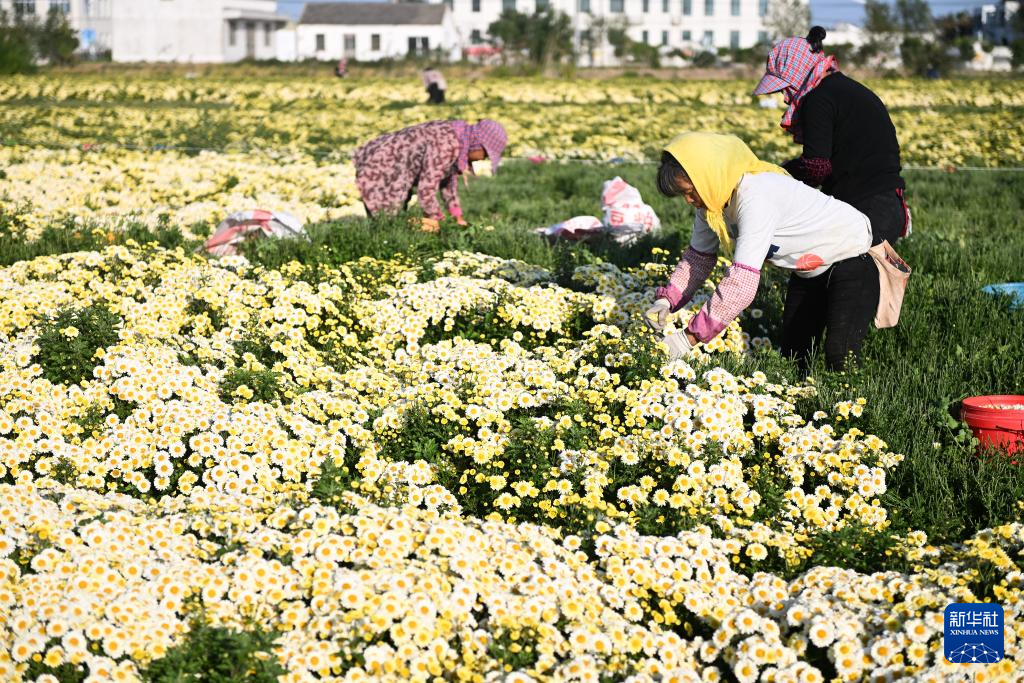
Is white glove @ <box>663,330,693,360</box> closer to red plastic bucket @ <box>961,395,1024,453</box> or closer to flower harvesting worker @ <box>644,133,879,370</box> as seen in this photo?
flower harvesting worker @ <box>644,133,879,370</box>

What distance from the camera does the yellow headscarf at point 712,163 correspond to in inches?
182

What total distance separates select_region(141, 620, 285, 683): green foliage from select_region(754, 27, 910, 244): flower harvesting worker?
4009 millimetres

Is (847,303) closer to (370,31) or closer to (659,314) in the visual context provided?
(659,314)

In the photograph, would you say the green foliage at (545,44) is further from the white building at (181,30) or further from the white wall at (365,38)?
the white building at (181,30)

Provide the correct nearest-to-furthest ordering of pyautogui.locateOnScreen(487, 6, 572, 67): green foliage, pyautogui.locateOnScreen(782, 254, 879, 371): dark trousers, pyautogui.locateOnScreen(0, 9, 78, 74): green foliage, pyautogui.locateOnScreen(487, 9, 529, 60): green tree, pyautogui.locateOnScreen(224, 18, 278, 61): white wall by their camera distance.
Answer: pyautogui.locateOnScreen(782, 254, 879, 371): dark trousers < pyautogui.locateOnScreen(487, 6, 572, 67): green foliage < pyautogui.locateOnScreen(0, 9, 78, 74): green foliage < pyautogui.locateOnScreen(487, 9, 529, 60): green tree < pyautogui.locateOnScreen(224, 18, 278, 61): white wall

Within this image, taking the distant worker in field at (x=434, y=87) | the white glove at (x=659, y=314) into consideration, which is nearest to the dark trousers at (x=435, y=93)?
the distant worker in field at (x=434, y=87)

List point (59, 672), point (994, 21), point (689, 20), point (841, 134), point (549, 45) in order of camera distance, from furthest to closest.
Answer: point (994, 21)
point (689, 20)
point (549, 45)
point (841, 134)
point (59, 672)

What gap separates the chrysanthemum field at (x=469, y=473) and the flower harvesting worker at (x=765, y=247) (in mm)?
249

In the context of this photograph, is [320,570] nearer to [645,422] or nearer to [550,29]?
[645,422]

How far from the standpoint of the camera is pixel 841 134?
5.61m

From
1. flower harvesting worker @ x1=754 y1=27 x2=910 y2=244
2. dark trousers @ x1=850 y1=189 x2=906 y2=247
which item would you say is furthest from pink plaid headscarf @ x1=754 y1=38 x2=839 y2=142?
dark trousers @ x1=850 y1=189 x2=906 y2=247

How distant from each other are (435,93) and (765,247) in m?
24.5

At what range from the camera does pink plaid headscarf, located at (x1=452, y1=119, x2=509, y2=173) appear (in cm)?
799

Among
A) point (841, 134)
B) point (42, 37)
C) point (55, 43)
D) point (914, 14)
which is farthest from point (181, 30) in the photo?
point (841, 134)
